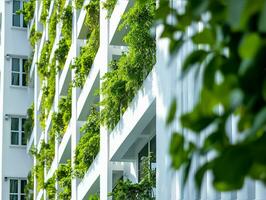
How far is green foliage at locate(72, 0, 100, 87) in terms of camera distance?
22.1 meters

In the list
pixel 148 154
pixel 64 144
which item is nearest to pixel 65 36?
pixel 64 144

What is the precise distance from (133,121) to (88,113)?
327 inches

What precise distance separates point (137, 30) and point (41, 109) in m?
20.9

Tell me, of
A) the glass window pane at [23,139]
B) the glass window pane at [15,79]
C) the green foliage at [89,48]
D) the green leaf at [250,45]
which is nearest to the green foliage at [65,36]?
the green foliage at [89,48]

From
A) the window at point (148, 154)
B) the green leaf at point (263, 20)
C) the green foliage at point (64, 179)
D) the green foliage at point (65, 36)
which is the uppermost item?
the green foliage at point (65, 36)

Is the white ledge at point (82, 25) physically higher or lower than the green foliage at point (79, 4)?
lower

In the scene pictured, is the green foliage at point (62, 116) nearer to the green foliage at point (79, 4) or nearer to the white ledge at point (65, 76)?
the white ledge at point (65, 76)

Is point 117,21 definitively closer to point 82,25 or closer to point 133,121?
point 133,121

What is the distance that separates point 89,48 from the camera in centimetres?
2281

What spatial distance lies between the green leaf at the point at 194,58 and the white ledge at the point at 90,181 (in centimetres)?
1743

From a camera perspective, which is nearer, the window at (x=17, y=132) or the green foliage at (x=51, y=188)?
the green foliage at (x=51, y=188)

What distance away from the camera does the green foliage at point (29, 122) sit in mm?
40250

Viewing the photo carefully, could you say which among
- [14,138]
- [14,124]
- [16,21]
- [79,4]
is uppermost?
[16,21]

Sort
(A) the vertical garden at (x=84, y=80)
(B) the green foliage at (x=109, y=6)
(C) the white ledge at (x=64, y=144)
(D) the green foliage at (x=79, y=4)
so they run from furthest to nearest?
1. (C) the white ledge at (x=64, y=144)
2. (D) the green foliage at (x=79, y=4)
3. (B) the green foliage at (x=109, y=6)
4. (A) the vertical garden at (x=84, y=80)
